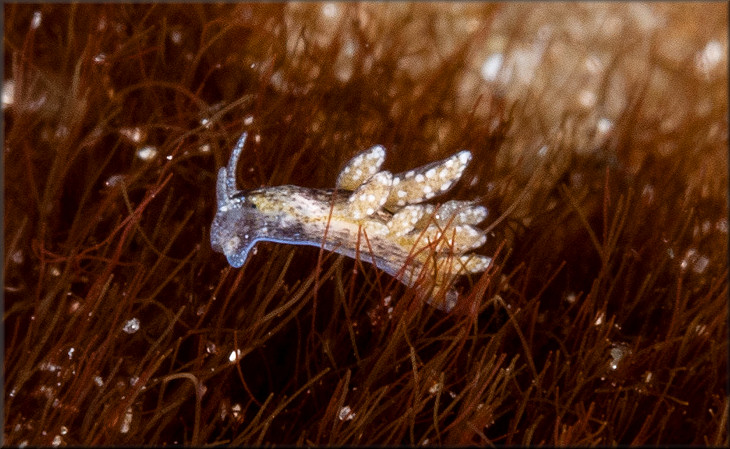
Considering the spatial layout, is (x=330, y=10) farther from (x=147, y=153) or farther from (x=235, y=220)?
(x=235, y=220)

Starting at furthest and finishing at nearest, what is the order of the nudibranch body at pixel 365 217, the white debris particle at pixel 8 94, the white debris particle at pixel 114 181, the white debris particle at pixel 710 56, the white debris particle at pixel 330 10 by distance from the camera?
the white debris particle at pixel 710 56 < the white debris particle at pixel 330 10 < the white debris particle at pixel 8 94 < the white debris particle at pixel 114 181 < the nudibranch body at pixel 365 217

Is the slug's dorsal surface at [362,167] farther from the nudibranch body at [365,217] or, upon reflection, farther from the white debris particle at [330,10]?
the white debris particle at [330,10]

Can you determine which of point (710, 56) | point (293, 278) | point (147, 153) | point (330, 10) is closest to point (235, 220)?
point (293, 278)

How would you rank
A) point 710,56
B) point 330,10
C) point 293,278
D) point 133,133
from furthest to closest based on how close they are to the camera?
point 710,56, point 330,10, point 133,133, point 293,278

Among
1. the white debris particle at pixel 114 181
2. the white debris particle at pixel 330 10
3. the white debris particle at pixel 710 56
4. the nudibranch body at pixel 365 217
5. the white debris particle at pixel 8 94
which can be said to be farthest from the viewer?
the white debris particle at pixel 710 56

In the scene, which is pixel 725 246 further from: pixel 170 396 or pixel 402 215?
A: pixel 170 396

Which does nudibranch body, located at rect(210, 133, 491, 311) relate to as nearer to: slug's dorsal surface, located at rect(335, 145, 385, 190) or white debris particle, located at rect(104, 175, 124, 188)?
slug's dorsal surface, located at rect(335, 145, 385, 190)

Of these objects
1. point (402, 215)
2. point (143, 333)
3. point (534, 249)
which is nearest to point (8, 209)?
point (143, 333)

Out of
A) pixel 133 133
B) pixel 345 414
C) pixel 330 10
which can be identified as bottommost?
pixel 345 414

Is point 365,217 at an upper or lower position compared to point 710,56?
lower

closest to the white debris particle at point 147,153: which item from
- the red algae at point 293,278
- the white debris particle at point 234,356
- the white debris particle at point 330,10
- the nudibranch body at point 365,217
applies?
the red algae at point 293,278
